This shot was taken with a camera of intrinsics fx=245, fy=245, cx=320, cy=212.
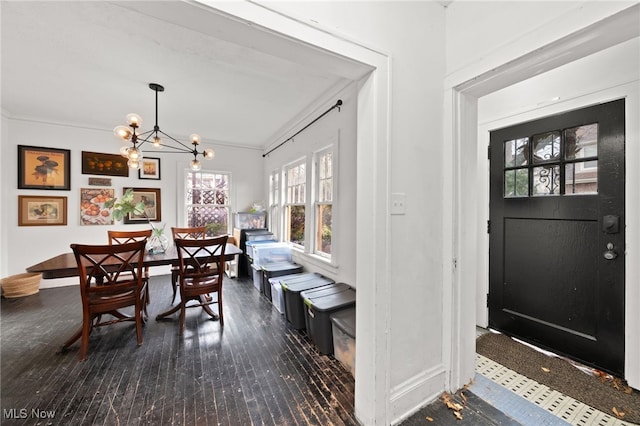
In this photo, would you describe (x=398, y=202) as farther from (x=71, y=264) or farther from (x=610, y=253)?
(x=71, y=264)

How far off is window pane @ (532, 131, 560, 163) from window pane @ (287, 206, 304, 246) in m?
2.84

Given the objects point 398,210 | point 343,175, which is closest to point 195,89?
point 343,175

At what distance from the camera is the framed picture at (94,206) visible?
4.10m

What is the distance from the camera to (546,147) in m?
2.14

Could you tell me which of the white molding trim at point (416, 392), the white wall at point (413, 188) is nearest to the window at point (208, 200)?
the white wall at point (413, 188)

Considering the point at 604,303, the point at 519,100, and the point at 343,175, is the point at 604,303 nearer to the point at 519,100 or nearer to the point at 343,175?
the point at 519,100

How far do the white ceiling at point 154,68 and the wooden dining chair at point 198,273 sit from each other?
1721 mm

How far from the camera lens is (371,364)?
4.64ft

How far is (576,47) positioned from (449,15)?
33.2 inches

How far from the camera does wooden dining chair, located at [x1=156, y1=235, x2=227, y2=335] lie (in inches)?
99.0

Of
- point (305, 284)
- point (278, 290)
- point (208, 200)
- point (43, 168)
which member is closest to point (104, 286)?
point (278, 290)

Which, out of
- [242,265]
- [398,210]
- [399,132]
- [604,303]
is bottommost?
[242,265]

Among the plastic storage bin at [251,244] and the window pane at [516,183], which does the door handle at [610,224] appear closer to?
the window pane at [516,183]

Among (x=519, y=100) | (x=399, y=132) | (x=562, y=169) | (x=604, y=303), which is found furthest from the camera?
(x=519, y=100)
